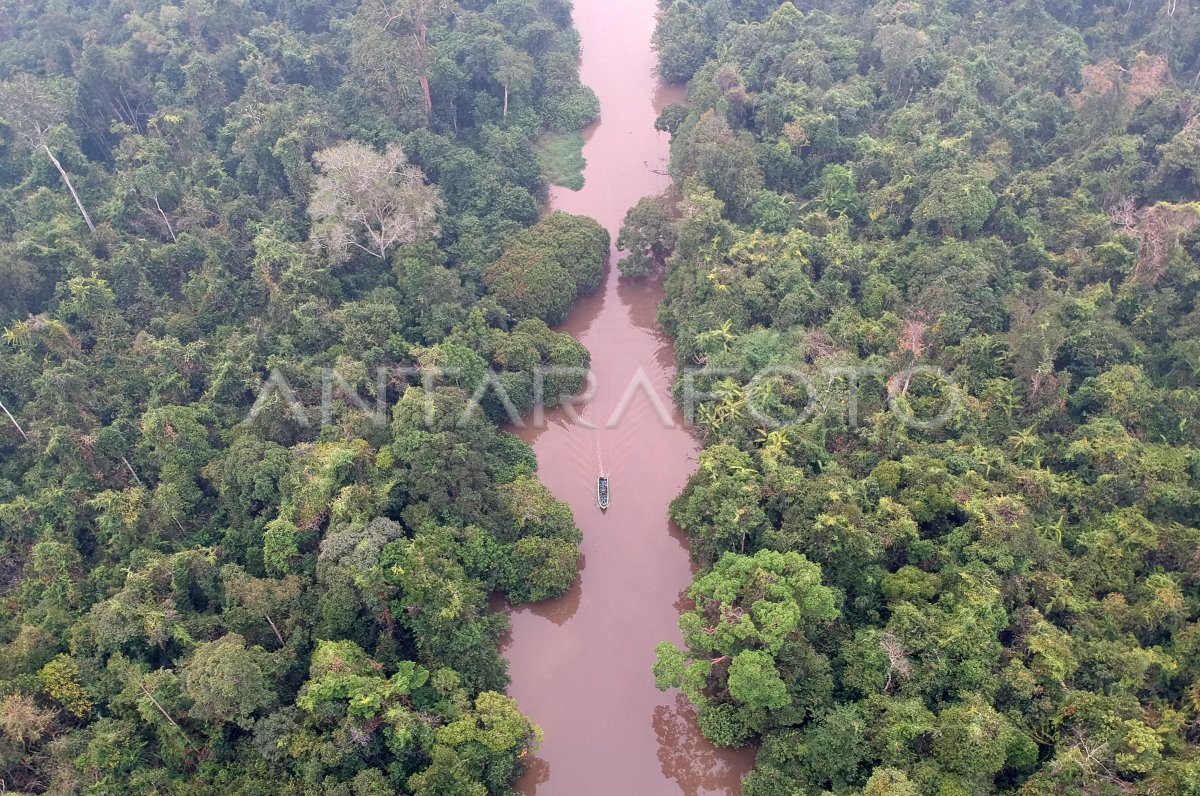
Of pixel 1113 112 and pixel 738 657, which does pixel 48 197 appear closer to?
pixel 738 657

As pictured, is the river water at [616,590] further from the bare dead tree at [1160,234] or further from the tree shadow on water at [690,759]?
the bare dead tree at [1160,234]

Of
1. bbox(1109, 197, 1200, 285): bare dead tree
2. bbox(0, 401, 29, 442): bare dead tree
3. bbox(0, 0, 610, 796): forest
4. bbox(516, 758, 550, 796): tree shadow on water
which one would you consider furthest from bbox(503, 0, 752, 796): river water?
bbox(1109, 197, 1200, 285): bare dead tree

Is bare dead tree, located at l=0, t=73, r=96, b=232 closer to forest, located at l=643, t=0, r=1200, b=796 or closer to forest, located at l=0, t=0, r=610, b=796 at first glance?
forest, located at l=0, t=0, r=610, b=796

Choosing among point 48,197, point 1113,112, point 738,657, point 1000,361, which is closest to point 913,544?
point 738,657

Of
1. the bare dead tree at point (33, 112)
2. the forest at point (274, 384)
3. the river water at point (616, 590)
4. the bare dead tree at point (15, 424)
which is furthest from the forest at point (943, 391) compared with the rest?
the bare dead tree at point (33, 112)

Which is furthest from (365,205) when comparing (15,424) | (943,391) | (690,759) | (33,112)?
(690,759)

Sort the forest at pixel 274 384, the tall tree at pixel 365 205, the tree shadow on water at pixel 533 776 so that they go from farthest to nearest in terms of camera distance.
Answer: the tall tree at pixel 365 205 < the tree shadow on water at pixel 533 776 < the forest at pixel 274 384

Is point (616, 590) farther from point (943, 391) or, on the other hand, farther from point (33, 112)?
point (33, 112)
